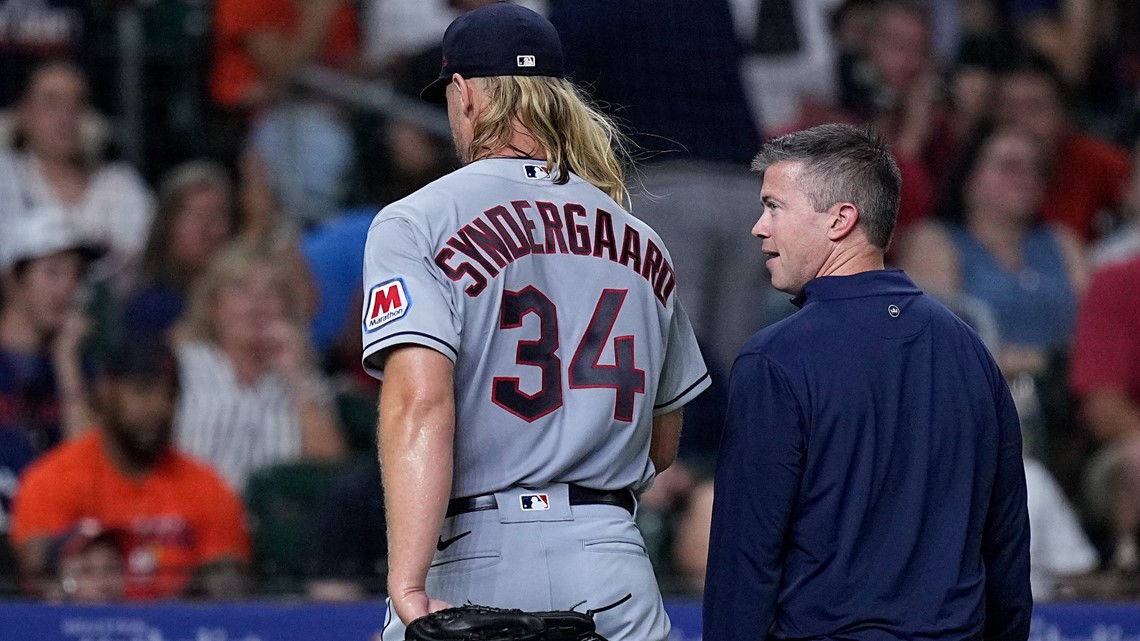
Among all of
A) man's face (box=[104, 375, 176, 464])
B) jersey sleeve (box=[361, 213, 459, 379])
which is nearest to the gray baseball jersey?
jersey sleeve (box=[361, 213, 459, 379])

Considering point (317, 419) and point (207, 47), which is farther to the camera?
point (207, 47)

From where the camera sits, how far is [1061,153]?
7.91 metres

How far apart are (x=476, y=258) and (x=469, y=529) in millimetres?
461

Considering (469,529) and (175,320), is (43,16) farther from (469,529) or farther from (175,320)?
(469,529)

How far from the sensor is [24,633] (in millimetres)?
Answer: 4617

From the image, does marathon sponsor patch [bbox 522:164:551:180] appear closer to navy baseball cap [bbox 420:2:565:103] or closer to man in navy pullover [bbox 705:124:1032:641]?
navy baseball cap [bbox 420:2:565:103]

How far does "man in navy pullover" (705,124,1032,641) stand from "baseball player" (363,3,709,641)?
204 mm

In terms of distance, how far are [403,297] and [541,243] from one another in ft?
0.96

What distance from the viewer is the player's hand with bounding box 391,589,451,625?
2.46 m

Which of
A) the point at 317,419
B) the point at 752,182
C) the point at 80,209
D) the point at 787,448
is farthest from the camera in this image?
the point at 80,209

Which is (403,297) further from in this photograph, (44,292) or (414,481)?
(44,292)

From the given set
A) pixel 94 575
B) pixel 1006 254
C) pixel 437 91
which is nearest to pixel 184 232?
pixel 94 575

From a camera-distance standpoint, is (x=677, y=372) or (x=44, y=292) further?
(x=44, y=292)

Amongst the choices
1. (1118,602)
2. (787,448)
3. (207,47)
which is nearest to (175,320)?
(207,47)
